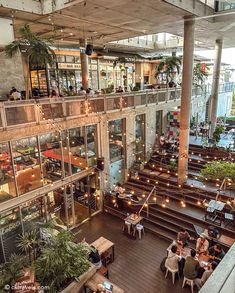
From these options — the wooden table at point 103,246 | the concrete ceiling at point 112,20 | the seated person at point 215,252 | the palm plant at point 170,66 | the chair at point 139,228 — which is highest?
the concrete ceiling at point 112,20

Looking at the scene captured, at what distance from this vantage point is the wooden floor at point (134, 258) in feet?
26.0

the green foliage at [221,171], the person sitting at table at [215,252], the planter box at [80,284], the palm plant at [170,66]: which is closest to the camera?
the planter box at [80,284]

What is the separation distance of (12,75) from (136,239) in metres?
9.15

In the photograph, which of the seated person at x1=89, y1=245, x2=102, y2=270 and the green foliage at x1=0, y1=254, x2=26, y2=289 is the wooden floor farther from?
the green foliage at x1=0, y1=254, x2=26, y2=289

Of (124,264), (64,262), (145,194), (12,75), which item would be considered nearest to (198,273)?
(124,264)

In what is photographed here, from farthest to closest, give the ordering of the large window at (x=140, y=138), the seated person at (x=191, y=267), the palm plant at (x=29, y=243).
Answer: the large window at (x=140, y=138) < the palm plant at (x=29, y=243) < the seated person at (x=191, y=267)

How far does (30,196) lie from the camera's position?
30.4ft

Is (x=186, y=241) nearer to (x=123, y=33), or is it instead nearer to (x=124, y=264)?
(x=124, y=264)

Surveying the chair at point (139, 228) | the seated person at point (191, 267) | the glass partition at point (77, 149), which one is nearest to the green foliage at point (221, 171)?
the chair at point (139, 228)

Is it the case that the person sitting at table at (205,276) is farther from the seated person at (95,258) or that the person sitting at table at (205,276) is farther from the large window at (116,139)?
the large window at (116,139)

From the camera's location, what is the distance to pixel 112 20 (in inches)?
445

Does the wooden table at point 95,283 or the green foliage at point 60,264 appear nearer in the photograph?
the green foliage at point 60,264

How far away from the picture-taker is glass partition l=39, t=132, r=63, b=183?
960 cm

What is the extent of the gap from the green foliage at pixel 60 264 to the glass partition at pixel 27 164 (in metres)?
2.79
